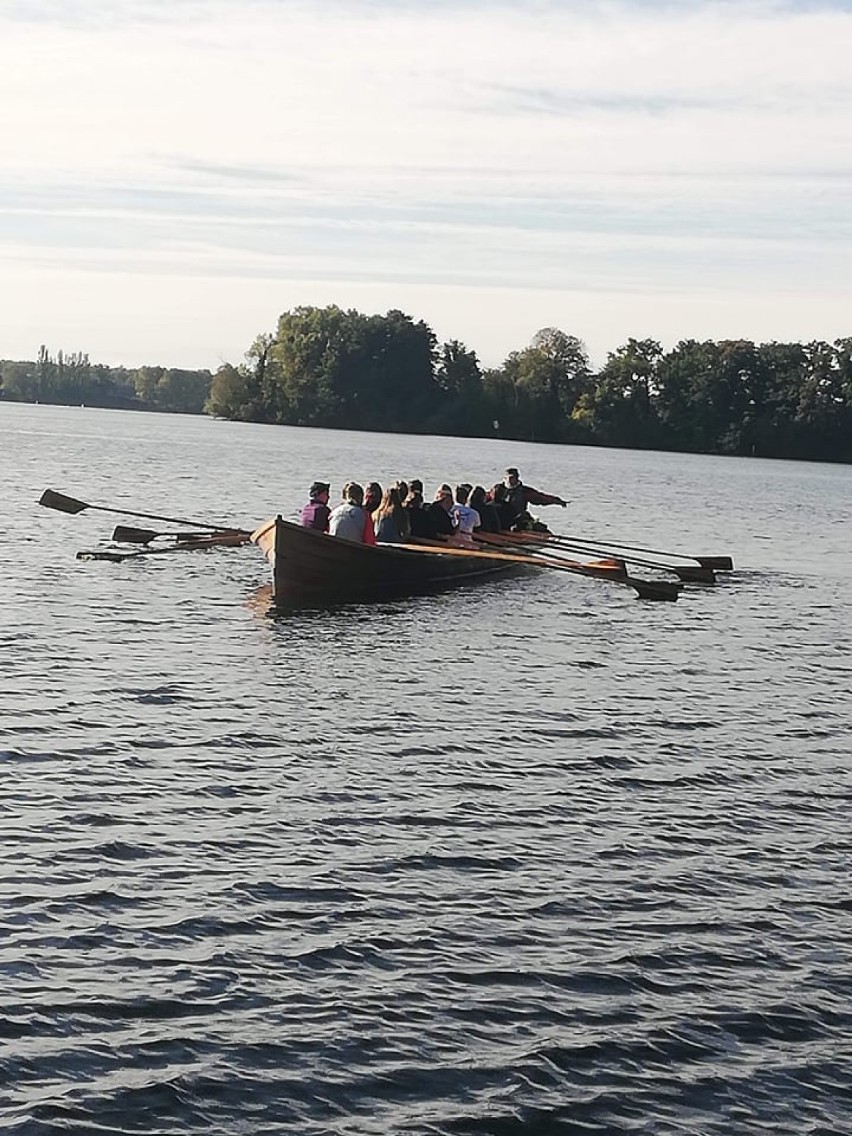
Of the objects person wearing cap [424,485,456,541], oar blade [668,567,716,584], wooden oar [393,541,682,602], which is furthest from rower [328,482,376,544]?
oar blade [668,567,716,584]

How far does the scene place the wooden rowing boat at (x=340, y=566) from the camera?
2469 cm

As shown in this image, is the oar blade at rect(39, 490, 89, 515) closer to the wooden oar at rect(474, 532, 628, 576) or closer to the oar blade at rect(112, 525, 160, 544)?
the oar blade at rect(112, 525, 160, 544)

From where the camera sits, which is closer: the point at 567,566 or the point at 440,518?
the point at 567,566

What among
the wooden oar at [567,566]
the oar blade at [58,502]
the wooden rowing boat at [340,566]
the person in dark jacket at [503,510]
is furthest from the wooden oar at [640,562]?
the oar blade at [58,502]

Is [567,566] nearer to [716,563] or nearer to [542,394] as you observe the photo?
[716,563]

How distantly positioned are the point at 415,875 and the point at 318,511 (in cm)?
1487

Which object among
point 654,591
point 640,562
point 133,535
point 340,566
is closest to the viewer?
point 340,566

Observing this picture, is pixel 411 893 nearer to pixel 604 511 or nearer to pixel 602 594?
pixel 602 594

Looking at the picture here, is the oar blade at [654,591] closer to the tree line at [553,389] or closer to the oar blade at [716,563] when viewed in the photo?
the oar blade at [716,563]

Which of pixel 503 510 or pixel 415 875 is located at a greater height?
pixel 503 510

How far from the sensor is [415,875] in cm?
1172

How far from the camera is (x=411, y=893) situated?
446 inches

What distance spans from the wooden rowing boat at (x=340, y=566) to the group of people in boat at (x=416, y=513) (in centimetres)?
42

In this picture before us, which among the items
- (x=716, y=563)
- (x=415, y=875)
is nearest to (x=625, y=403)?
(x=716, y=563)
